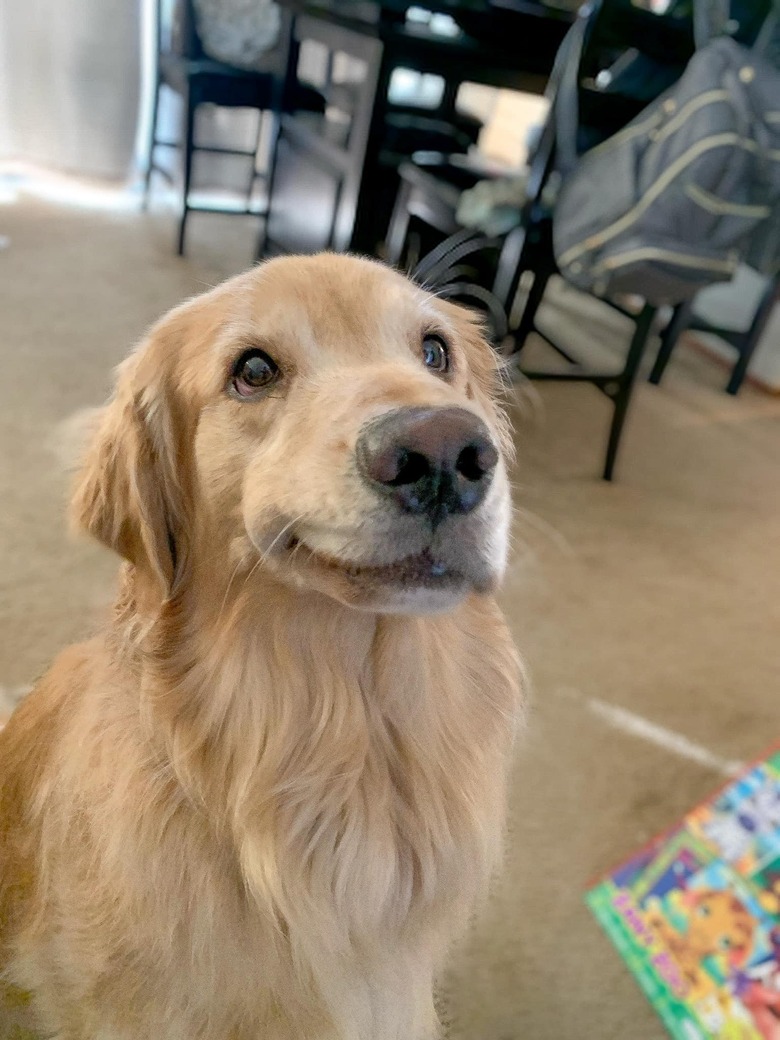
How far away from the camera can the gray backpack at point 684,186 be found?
2158 mm

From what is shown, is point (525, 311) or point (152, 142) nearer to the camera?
point (525, 311)

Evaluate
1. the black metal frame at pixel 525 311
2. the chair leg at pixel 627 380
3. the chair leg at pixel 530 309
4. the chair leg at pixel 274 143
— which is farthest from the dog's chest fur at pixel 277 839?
the chair leg at pixel 274 143

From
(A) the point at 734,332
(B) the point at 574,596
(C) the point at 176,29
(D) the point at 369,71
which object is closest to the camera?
(B) the point at 574,596

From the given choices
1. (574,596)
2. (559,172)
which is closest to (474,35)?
(559,172)

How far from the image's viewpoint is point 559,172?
96.5 inches

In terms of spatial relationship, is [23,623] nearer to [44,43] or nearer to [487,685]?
Answer: [487,685]

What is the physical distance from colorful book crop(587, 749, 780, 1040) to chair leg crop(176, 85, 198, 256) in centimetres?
340

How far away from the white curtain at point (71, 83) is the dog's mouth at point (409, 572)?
4.50 m

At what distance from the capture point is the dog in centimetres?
94

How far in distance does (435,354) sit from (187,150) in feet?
10.3

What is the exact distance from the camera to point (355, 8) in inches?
109

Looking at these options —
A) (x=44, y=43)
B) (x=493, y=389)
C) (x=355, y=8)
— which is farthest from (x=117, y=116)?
(x=493, y=389)

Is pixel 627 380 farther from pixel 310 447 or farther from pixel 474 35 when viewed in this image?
pixel 310 447

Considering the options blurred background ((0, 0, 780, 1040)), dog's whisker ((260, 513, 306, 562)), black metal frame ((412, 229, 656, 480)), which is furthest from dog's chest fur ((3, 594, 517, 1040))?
black metal frame ((412, 229, 656, 480))
